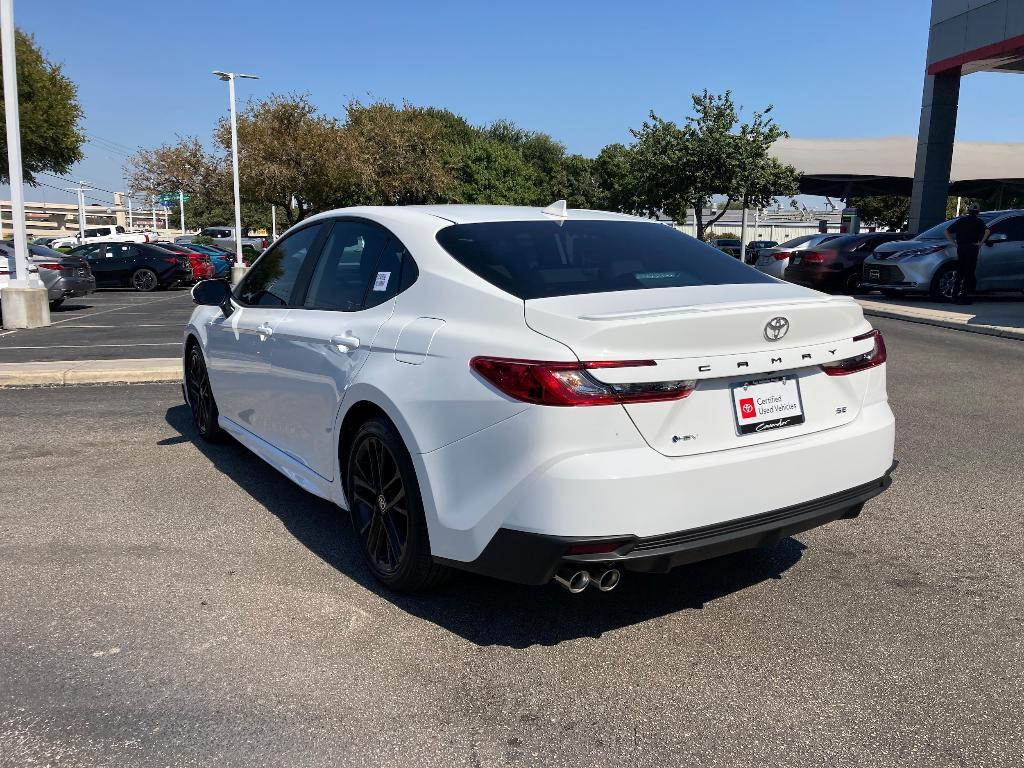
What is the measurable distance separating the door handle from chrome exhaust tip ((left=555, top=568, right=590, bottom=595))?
1.39 m

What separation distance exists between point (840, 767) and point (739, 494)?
2.92 ft

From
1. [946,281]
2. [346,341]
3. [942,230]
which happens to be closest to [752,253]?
[942,230]

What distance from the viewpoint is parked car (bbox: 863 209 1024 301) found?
16797mm

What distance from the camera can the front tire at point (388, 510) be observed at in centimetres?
335

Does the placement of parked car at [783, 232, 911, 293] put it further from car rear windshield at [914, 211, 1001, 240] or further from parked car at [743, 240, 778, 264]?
parked car at [743, 240, 778, 264]

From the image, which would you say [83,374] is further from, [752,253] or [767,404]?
[752,253]

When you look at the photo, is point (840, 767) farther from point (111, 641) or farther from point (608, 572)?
point (111, 641)

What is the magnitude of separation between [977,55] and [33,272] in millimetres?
21865

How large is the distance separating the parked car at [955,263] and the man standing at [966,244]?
135 mm

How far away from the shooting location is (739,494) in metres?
3.01

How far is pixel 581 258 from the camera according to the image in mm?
3695

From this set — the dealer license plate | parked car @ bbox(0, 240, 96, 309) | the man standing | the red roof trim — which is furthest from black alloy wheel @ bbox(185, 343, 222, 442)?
the red roof trim

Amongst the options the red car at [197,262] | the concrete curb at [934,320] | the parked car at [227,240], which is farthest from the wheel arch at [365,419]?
the parked car at [227,240]

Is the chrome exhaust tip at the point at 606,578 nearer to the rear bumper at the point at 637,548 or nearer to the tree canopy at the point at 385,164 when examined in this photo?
the rear bumper at the point at 637,548
